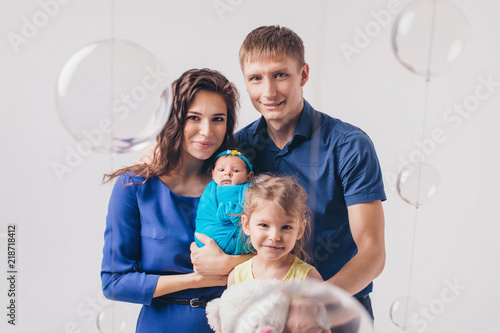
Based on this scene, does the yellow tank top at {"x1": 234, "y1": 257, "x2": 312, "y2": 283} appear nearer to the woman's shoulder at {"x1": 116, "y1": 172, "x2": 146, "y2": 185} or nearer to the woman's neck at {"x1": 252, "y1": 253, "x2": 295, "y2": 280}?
the woman's neck at {"x1": 252, "y1": 253, "x2": 295, "y2": 280}

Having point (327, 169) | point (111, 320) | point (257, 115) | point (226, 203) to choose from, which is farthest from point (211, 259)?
point (257, 115)

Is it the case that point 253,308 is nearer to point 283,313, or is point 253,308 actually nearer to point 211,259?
point 283,313

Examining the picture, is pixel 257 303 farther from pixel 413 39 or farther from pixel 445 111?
pixel 445 111

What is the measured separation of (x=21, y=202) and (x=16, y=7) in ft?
2.08

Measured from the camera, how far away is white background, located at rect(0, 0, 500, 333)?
5.82 ft

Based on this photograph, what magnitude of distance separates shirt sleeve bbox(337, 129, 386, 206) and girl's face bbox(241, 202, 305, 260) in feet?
0.64

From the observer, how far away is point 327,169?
1.40 metres

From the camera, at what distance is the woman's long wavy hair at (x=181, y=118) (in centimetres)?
135

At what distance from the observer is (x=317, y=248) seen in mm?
1403

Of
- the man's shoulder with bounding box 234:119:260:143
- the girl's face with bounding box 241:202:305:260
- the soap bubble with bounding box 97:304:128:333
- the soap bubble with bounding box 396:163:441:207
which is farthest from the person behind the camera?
the soap bubble with bounding box 396:163:441:207

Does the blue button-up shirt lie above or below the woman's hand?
above

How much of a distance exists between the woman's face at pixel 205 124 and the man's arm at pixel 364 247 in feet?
1.15

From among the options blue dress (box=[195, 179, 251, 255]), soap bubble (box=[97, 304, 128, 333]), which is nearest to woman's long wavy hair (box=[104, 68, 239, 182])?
blue dress (box=[195, 179, 251, 255])

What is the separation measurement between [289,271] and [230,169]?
0.83 ft
